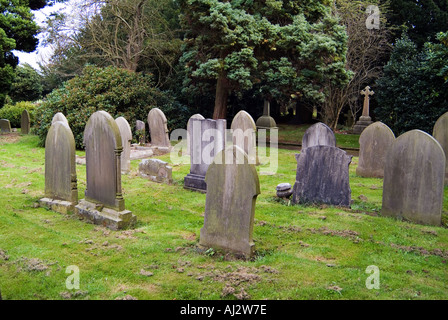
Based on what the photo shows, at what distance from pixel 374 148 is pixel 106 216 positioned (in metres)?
7.19

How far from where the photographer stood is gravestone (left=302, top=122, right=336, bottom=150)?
9547 mm

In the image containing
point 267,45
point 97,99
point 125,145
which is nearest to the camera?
point 125,145

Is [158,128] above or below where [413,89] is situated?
below

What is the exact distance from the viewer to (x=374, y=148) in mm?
10328

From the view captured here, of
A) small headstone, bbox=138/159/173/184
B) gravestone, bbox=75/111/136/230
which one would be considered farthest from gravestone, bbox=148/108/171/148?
gravestone, bbox=75/111/136/230

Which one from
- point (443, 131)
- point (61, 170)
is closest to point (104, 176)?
point (61, 170)

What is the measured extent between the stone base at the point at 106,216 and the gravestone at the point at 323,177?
3.47 metres

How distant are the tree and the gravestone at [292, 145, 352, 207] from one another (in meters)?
8.59

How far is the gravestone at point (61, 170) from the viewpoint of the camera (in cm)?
716

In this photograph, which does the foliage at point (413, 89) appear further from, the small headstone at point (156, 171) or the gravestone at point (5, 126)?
the gravestone at point (5, 126)

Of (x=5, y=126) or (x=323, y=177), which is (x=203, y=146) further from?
(x=5, y=126)

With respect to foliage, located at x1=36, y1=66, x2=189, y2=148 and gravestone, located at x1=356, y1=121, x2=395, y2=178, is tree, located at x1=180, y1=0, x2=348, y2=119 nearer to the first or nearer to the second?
foliage, located at x1=36, y1=66, x2=189, y2=148

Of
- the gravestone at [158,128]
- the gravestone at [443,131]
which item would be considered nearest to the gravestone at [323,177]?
the gravestone at [443,131]

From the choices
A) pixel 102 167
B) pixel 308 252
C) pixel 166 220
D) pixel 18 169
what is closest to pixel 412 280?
pixel 308 252
